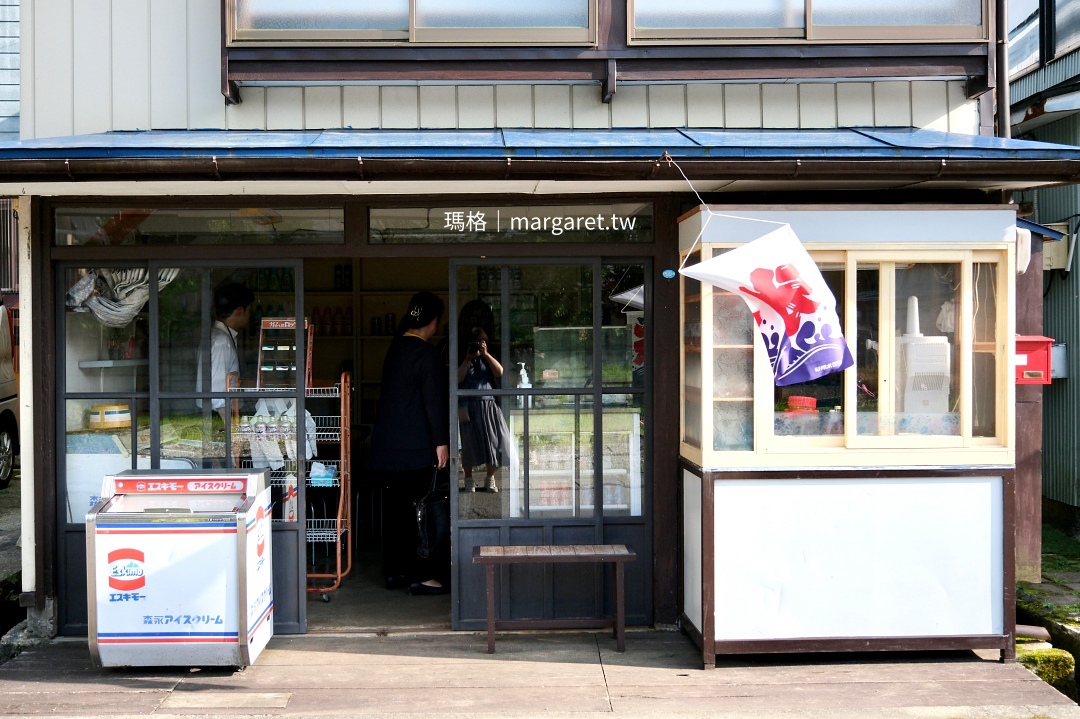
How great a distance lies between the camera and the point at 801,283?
5.24 metres

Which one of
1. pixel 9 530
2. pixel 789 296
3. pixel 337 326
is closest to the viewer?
pixel 789 296

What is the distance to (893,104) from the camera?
6418 millimetres

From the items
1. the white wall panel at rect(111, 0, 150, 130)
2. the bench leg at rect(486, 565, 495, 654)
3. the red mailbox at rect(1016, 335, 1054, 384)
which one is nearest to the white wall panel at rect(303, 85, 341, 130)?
the white wall panel at rect(111, 0, 150, 130)

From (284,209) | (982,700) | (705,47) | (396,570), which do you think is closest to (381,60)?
(284,209)

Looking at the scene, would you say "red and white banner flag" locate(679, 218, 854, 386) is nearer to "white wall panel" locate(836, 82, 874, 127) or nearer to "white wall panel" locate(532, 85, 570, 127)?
"white wall panel" locate(836, 82, 874, 127)

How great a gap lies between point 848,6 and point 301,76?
146 inches

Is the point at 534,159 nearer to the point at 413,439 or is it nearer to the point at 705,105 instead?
the point at 705,105

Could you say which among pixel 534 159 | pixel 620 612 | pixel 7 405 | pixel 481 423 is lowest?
pixel 620 612

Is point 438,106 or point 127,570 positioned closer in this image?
point 127,570

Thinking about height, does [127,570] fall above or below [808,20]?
below

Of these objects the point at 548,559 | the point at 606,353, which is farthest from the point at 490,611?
the point at 606,353

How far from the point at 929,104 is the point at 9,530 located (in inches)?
376

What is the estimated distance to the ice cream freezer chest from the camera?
549 centimetres

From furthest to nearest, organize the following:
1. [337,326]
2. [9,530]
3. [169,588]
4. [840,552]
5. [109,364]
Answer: [337,326], [9,530], [109,364], [840,552], [169,588]
